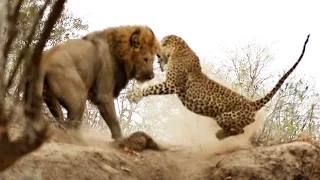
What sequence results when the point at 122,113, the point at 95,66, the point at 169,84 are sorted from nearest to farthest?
the point at 95,66, the point at 169,84, the point at 122,113

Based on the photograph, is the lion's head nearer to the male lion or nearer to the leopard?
the male lion

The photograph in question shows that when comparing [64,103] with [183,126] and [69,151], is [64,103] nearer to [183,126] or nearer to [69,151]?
[69,151]

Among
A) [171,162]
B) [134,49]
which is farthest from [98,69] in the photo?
[171,162]

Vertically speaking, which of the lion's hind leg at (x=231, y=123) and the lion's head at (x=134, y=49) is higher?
the lion's head at (x=134, y=49)

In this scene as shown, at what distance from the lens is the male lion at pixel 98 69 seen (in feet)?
22.6

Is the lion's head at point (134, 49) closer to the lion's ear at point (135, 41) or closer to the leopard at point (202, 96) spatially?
the lion's ear at point (135, 41)

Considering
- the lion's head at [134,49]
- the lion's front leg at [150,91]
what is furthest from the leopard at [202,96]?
the lion's head at [134,49]

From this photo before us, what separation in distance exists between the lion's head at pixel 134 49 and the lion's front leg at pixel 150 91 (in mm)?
117

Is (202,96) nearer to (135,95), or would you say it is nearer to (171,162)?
(135,95)

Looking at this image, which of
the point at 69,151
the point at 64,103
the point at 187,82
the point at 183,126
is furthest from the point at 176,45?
the point at 69,151

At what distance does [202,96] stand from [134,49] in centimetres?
89

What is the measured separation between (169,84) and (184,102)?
10.2 inches

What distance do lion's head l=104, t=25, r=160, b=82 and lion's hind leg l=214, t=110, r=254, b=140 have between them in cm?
89

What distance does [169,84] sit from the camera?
7.95m
